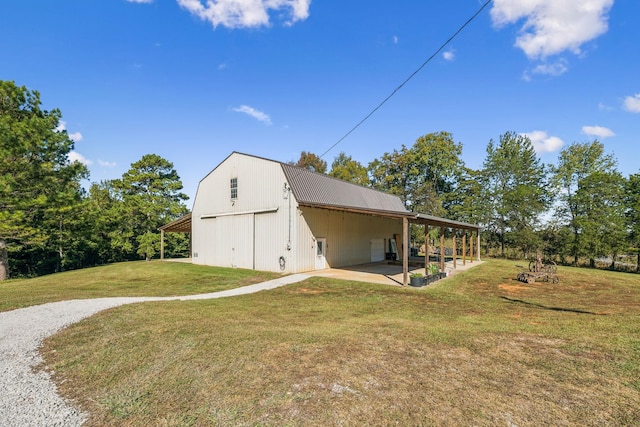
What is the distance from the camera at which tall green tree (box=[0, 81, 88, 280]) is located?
16188 mm

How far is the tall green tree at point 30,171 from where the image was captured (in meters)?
16.2

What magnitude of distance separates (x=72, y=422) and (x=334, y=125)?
1727 centimetres

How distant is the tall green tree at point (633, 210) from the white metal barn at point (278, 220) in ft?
43.4

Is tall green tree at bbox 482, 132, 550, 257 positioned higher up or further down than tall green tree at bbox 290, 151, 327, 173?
further down

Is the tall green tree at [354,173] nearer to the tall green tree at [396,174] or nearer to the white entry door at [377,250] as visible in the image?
the tall green tree at [396,174]

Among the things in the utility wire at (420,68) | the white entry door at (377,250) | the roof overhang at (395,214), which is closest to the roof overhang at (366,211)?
the roof overhang at (395,214)

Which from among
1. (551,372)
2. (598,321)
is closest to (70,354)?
(551,372)

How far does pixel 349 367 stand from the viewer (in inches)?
162

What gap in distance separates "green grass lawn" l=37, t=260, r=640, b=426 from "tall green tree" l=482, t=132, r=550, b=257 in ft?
79.2

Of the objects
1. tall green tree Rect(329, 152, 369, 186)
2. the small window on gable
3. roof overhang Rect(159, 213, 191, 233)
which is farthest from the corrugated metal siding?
tall green tree Rect(329, 152, 369, 186)

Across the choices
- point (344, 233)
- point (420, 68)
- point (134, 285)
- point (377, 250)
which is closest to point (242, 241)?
point (134, 285)

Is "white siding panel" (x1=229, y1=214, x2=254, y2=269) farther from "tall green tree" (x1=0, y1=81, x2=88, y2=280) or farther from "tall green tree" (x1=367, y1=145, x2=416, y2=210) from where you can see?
"tall green tree" (x1=367, y1=145, x2=416, y2=210)

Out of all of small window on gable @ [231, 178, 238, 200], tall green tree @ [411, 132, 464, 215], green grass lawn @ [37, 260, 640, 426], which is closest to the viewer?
green grass lawn @ [37, 260, 640, 426]

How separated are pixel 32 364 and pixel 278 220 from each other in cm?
1210
